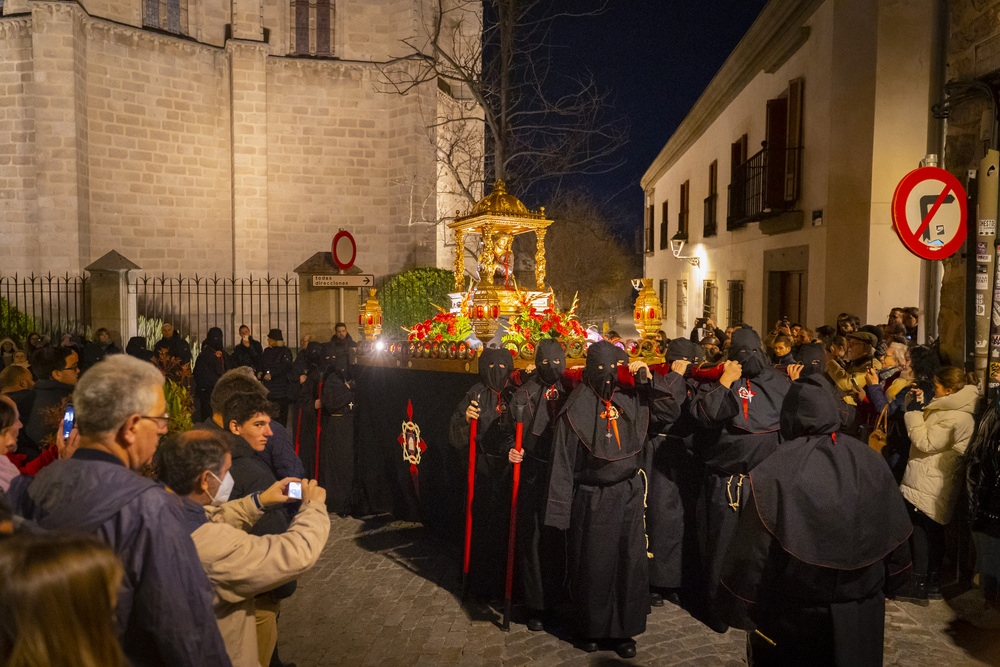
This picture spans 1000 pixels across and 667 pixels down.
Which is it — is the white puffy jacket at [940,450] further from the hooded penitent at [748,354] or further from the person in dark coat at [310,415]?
the person in dark coat at [310,415]

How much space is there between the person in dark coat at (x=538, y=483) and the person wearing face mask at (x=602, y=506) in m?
0.29

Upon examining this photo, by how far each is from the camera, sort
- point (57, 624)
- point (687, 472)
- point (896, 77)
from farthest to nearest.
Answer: point (896, 77), point (687, 472), point (57, 624)

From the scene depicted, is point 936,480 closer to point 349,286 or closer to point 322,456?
point 322,456

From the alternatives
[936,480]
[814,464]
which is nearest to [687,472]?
[936,480]

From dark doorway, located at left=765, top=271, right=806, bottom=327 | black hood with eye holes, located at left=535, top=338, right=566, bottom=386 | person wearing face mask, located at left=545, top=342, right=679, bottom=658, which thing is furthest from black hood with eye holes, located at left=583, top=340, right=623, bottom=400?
dark doorway, located at left=765, top=271, right=806, bottom=327

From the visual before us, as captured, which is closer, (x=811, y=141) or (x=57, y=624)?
(x=57, y=624)

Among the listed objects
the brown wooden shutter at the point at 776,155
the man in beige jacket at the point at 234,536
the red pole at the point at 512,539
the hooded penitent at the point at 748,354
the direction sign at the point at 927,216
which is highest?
the brown wooden shutter at the point at 776,155

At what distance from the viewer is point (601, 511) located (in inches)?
177

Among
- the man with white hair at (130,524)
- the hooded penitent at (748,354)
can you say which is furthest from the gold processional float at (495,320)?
the man with white hair at (130,524)

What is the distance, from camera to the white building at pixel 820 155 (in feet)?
30.6

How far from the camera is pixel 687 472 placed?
5.27 metres

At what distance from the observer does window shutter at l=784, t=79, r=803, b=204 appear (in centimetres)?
1196

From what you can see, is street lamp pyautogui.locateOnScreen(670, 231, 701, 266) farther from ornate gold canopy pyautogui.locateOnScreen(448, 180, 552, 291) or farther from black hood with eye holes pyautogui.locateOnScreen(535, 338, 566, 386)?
black hood with eye holes pyautogui.locateOnScreen(535, 338, 566, 386)

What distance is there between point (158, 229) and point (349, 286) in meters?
7.47
